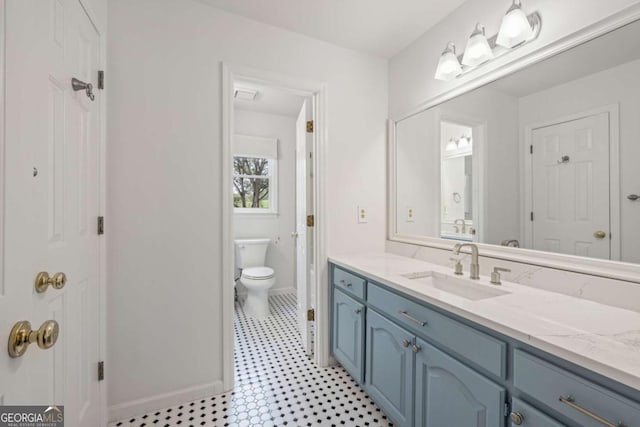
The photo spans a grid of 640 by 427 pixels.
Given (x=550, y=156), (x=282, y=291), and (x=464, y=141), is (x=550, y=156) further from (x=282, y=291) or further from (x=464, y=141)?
(x=282, y=291)

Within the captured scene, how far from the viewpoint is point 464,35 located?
5.51 feet

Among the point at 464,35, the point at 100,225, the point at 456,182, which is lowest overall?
the point at 100,225

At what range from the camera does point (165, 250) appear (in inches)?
65.0

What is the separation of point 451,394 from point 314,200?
4.56 feet

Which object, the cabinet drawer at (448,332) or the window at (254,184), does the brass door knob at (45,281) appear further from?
the window at (254,184)

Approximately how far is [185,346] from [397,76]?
2375mm

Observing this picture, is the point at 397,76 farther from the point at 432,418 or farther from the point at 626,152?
the point at 432,418

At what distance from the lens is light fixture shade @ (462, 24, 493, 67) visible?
57.9 inches

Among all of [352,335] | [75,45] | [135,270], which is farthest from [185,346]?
[75,45]

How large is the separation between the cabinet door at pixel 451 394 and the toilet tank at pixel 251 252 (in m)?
2.42

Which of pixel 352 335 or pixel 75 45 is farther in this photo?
pixel 352 335

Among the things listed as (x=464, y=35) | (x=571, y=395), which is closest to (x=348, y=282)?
(x=571, y=395)

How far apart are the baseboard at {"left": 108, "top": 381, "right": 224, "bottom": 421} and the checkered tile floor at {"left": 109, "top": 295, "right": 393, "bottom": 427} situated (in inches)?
1.0

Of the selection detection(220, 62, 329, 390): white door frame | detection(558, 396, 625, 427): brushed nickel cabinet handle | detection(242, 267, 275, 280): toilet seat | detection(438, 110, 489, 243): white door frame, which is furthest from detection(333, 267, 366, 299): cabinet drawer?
detection(242, 267, 275, 280): toilet seat
